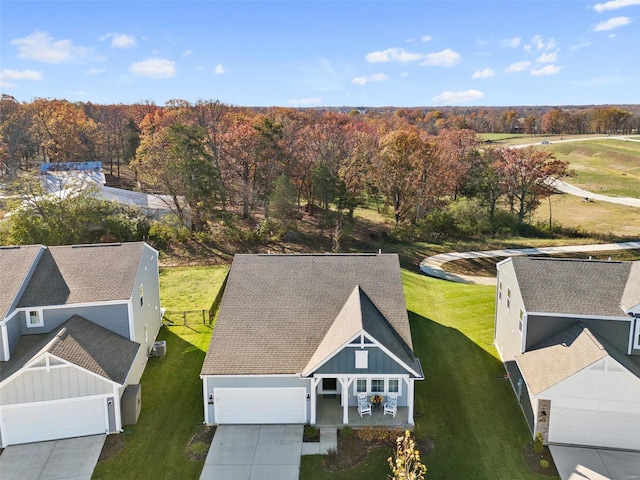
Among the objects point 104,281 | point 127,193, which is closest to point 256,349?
point 104,281

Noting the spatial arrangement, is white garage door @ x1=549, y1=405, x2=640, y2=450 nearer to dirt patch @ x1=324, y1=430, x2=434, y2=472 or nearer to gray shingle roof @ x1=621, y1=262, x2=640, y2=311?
gray shingle roof @ x1=621, y1=262, x2=640, y2=311

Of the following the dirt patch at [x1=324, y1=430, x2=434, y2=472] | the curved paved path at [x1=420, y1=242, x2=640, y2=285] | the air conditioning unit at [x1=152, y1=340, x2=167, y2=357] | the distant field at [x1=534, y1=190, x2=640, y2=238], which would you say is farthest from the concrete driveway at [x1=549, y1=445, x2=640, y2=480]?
the distant field at [x1=534, y1=190, x2=640, y2=238]

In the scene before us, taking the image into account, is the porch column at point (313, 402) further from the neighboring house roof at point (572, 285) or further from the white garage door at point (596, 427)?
the neighboring house roof at point (572, 285)

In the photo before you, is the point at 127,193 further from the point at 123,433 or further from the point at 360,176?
the point at 123,433

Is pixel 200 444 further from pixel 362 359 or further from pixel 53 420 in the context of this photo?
pixel 362 359

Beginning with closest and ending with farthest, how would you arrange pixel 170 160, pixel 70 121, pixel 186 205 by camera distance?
pixel 170 160 < pixel 186 205 < pixel 70 121

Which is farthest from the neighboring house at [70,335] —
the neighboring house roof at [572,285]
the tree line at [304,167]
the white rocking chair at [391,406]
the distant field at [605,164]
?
the distant field at [605,164]
